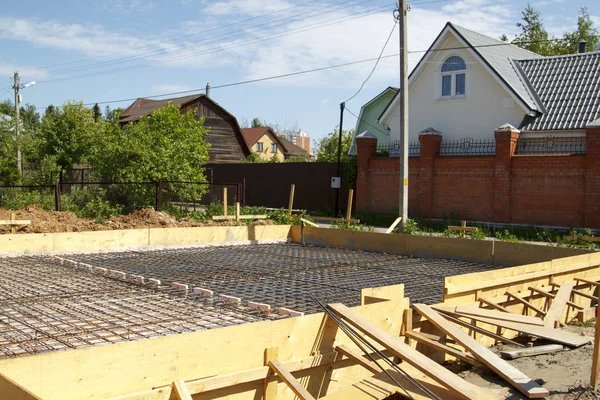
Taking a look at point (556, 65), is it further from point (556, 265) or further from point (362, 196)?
point (556, 265)

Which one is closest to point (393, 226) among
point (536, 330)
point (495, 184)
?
point (495, 184)

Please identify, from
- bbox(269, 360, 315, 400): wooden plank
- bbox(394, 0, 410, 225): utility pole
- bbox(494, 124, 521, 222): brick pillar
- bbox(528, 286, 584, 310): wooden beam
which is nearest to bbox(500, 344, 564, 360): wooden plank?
bbox(528, 286, 584, 310): wooden beam

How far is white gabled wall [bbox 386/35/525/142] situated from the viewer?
20.9m

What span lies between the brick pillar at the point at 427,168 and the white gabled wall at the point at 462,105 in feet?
7.67

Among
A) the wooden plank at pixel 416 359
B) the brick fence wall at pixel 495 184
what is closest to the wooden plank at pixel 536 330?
the wooden plank at pixel 416 359

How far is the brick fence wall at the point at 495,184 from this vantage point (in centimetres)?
1636

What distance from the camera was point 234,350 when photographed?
4270 mm

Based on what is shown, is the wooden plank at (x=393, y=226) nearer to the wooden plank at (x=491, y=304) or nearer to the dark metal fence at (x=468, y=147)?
the dark metal fence at (x=468, y=147)

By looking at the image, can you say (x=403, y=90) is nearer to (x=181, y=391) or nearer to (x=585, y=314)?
(x=585, y=314)

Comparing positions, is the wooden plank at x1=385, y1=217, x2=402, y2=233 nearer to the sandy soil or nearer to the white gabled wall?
the sandy soil

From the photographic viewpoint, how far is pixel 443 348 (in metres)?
5.16

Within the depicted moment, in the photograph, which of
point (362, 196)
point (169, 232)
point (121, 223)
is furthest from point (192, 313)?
point (362, 196)

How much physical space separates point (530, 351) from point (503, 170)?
12919 mm

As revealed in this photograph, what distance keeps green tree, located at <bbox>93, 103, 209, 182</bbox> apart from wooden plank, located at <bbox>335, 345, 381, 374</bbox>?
44.4ft
